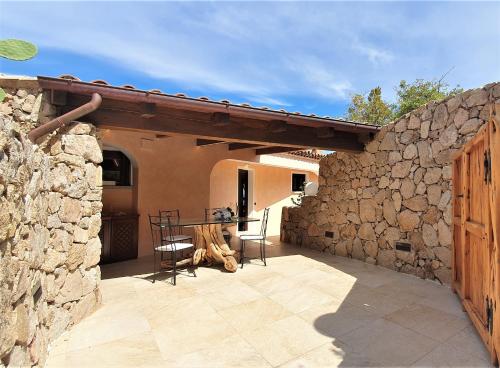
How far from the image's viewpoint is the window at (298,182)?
41.6 ft

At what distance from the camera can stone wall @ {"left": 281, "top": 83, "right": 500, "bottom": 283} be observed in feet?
15.3

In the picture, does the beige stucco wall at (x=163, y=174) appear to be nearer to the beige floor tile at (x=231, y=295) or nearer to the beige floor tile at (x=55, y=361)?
the beige floor tile at (x=231, y=295)

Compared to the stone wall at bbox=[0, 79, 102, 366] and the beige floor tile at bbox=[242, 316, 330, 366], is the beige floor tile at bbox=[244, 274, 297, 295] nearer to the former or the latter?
the beige floor tile at bbox=[242, 316, 330, 366]

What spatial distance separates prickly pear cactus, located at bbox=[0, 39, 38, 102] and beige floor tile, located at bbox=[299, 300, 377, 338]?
11.5 feet

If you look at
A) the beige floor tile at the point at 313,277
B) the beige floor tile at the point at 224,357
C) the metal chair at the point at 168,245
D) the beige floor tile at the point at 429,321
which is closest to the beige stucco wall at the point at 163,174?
the metal chair at the point at 168,245

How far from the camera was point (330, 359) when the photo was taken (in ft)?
8.52

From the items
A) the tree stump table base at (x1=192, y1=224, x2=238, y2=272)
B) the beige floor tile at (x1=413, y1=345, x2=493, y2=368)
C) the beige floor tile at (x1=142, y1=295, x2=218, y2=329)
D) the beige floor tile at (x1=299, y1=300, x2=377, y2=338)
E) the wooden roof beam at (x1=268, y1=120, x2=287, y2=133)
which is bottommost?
the beige floor tile at (x1=142, y1=295, x2=218, y2=329)

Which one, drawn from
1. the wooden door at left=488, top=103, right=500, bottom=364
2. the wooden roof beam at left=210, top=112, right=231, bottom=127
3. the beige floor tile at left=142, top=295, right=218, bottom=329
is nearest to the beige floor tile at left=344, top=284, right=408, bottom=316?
the wooden door at left=488, top=103, right=500, bottom=364

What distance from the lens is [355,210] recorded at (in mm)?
6527

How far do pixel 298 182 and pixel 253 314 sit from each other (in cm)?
975

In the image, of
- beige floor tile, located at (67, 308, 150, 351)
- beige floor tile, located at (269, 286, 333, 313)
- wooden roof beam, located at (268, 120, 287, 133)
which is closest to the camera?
beige floor tile, located at (67, 308, 150, 351)

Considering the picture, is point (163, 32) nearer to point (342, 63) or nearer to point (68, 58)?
point (68, 58)

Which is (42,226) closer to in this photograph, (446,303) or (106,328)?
(106,328)

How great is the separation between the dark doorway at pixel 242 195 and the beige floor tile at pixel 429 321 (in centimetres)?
727
